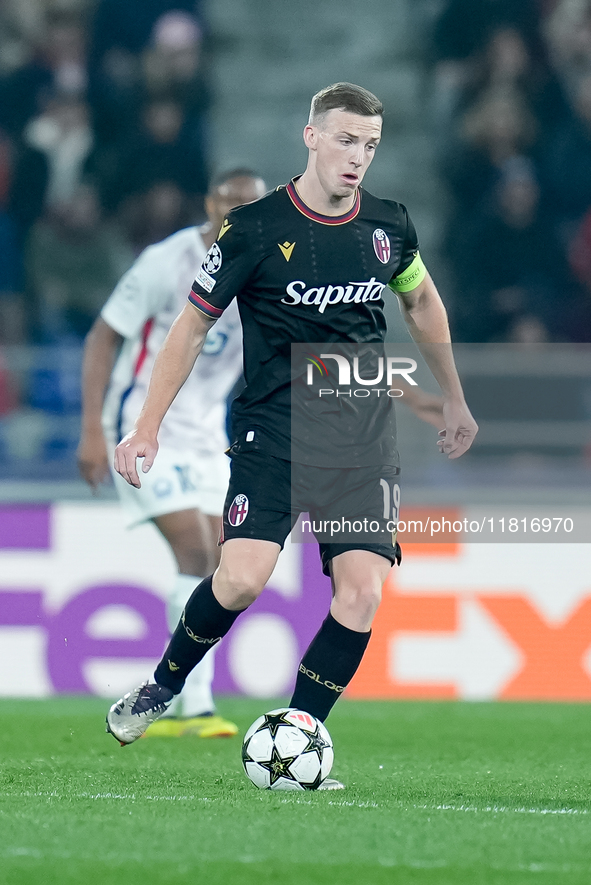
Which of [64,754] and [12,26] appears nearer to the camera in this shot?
[64,754]

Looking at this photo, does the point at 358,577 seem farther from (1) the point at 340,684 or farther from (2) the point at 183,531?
(2) the point at 183,531

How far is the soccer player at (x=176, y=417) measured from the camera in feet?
18.6

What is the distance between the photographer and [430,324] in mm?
4441

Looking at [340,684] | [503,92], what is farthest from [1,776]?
[503,92]

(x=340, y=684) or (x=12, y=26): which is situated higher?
(x=12, y=26)

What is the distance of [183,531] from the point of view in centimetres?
569

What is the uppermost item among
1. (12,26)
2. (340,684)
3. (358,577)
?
(12,26)

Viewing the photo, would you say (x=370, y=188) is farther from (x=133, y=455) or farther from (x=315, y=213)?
(x=133, y=455)

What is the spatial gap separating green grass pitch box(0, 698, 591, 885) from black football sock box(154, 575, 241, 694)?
0.32 m

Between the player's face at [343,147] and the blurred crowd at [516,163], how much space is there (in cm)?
467

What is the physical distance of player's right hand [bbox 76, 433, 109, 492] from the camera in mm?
5863

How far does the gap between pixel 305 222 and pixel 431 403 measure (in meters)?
0.87

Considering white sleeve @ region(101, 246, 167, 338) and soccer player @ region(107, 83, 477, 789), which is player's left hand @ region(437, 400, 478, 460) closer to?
soccer player @ region(107, 83, 477, 789)

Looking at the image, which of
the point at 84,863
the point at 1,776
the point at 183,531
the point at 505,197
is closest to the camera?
the point at 84,863
